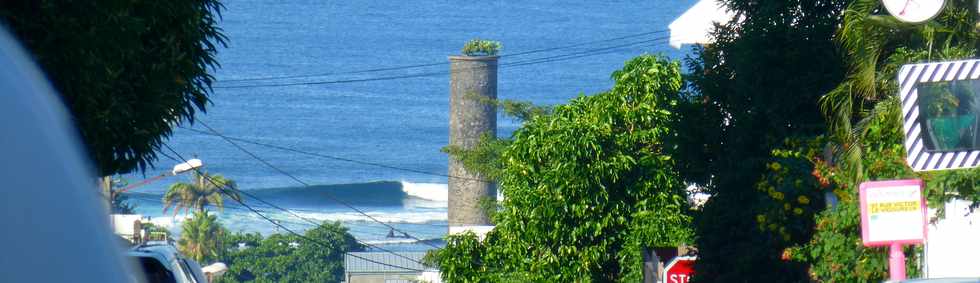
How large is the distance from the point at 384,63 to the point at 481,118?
3506 inches

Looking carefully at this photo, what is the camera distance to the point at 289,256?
63.2 metres

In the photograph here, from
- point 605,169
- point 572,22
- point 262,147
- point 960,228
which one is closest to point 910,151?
point 960,228

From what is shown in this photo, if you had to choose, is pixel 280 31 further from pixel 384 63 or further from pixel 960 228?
pixel 960 228

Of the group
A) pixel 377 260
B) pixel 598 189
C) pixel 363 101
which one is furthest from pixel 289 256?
pixel 363 101

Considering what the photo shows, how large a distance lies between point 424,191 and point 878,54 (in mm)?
90050

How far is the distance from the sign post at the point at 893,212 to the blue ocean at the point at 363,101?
61261mm

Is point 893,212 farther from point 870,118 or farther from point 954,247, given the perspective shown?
point 954,247

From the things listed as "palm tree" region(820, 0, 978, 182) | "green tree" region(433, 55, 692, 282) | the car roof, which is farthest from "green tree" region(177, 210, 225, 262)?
the car roof

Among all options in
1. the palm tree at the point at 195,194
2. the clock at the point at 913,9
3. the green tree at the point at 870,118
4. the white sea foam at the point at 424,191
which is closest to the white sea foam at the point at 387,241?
the palm tree at the point at 195,194

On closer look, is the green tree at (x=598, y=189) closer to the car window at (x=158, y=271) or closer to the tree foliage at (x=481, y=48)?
the car window at (x=158, y=271)

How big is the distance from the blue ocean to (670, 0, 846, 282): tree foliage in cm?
4942

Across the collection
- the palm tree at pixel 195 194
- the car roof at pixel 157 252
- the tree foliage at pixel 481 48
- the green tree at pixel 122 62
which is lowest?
the car roof at pixel 157 252

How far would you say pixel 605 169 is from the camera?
23016mm

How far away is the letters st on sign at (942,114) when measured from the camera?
769cm
